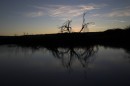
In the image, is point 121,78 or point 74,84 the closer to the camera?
point 74,84

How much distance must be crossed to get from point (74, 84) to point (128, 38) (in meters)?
26.4

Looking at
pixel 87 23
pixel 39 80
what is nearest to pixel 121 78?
pixel 39 80

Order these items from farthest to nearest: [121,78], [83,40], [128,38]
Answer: [83,40], [128,38], [121,78]

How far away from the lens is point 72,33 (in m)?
31.8

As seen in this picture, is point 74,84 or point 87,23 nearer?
point 74,84

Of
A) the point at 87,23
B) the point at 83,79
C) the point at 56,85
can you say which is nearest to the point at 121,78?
the point at 83,79

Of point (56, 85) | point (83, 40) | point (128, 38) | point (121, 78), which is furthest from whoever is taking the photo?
point (83, 40)

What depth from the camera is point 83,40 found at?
32.8 m

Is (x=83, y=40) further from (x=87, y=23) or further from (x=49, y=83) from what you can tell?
(x=49, y=83)

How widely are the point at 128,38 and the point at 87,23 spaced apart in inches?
294

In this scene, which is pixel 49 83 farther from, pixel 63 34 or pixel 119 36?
pixel 119 36

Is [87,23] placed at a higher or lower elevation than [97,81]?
higher

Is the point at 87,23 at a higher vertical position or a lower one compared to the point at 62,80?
higher

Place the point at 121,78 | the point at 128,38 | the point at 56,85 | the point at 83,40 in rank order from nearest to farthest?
the point at 56,85 → the point at 121,78 → the point at 128,38 → the point at 83,40
